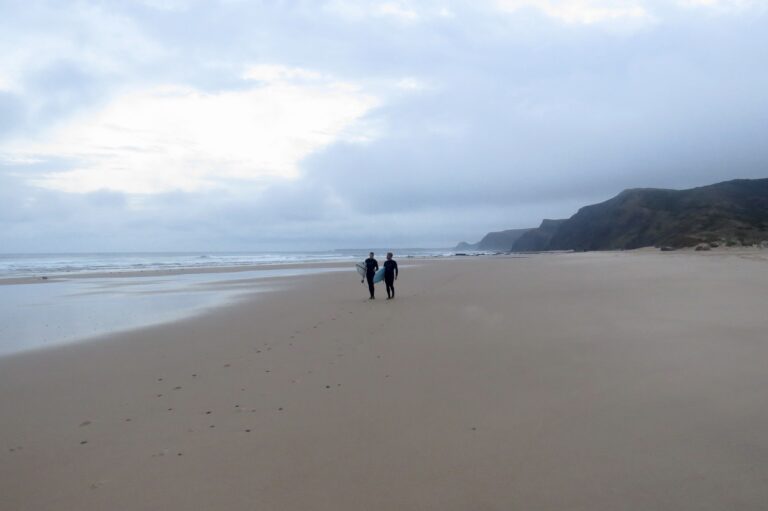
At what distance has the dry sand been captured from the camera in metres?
3.70

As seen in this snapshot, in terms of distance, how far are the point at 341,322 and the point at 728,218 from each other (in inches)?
3018

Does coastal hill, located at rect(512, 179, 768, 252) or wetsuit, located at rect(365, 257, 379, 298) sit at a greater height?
coastal hill, located at rect(512, 179, 768, 252)

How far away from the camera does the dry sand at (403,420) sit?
3697 mm

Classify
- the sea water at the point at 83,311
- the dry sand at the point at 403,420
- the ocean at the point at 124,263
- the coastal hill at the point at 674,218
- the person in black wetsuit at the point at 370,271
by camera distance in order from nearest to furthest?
the dry sand at the point at 403,420
the sea water at the point at 83,311
the person in black wetsuit at the point at 370,271
the ocean at the point at 124,263
the coastal hill at the point at 674,218

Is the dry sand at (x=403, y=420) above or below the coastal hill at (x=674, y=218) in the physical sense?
below

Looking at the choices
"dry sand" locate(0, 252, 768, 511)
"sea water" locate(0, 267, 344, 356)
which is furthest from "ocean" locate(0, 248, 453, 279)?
"dry sand" locate(0, 252, 768, 511)

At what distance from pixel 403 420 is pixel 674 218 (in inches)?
3457

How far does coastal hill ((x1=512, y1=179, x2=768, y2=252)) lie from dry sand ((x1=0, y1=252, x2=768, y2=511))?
183 ft

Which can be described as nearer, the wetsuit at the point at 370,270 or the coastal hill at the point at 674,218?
the wetsuit at the point at 370,270

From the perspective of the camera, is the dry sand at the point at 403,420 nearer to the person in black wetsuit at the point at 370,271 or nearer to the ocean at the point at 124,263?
the person in black wetsuit at the point at 370,271

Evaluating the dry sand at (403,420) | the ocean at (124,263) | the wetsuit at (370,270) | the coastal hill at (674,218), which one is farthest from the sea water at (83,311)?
the coastal hill at (674,218)

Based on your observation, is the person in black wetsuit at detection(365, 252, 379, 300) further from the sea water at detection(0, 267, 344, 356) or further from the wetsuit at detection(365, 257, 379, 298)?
the sea water at detection(0, 267, 344, 356)

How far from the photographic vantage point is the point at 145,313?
575 inches

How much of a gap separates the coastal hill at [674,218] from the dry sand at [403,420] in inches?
2194
